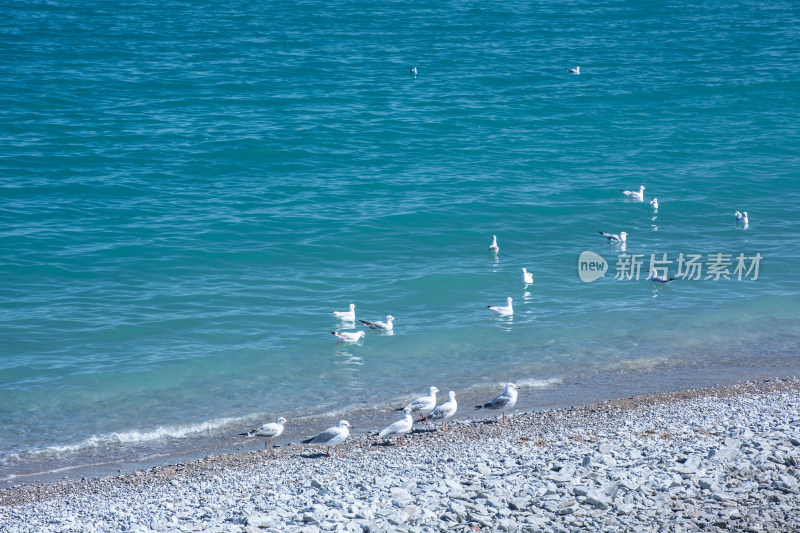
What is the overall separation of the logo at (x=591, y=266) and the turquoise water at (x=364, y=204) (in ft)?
1.23

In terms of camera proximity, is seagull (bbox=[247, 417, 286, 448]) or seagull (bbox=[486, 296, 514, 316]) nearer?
seagull (bbox=[247, 417, 286, 448])

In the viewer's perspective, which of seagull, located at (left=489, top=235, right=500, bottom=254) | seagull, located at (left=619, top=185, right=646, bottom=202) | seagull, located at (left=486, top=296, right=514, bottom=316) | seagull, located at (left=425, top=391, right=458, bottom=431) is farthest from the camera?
seagull, located at (left=619, top=185, right=646, bottom=202)

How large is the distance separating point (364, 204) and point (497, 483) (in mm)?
18056

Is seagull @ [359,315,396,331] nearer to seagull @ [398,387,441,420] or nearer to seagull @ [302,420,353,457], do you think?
seagull @ [398,387,441,420]

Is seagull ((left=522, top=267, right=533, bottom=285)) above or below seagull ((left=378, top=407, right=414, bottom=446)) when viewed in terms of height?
above

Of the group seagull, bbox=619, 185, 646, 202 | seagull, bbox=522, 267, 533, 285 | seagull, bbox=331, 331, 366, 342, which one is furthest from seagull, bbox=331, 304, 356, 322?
seagull, bbox=619, 185, 646, 202

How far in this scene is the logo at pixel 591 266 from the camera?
891 inches

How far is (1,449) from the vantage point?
1391cm

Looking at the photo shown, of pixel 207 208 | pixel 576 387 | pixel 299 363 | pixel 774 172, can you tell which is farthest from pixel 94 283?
pixel 774 172

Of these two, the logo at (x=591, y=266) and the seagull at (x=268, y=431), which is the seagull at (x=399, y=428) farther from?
the logo at (x=591, y=266)

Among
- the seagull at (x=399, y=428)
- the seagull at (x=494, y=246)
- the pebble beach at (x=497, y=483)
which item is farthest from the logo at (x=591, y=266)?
the seagull at (x=399, y=428)

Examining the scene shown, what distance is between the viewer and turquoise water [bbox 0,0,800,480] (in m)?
16.8

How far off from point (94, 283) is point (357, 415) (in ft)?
34.1

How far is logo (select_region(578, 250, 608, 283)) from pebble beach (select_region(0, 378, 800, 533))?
28.2ft
